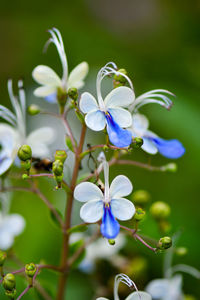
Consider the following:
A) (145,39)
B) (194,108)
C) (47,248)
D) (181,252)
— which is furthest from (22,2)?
(181,252)

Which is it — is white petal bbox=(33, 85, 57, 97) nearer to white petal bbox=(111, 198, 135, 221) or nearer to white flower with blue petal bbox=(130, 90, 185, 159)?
white flower with blue petal bbox=(130, 90, 185, 159)

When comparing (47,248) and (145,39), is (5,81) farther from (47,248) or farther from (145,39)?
(47,248)

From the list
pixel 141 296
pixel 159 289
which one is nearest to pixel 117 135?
pixel 141 296

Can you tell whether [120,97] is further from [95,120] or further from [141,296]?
[141,296]

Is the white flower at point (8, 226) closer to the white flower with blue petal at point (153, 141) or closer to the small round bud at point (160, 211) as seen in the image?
the small round bud at point (160, 211)

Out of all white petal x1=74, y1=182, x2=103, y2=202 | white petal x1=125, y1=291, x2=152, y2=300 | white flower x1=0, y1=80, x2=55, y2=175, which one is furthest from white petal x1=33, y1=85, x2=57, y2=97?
white petal x1=125, y1=291, x2=152, y2=300

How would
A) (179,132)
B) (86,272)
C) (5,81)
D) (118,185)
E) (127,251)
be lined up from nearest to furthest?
1. (118,185)
2. (86,272)
3. (127,251)
4. (179,132)
5. (5,81)
